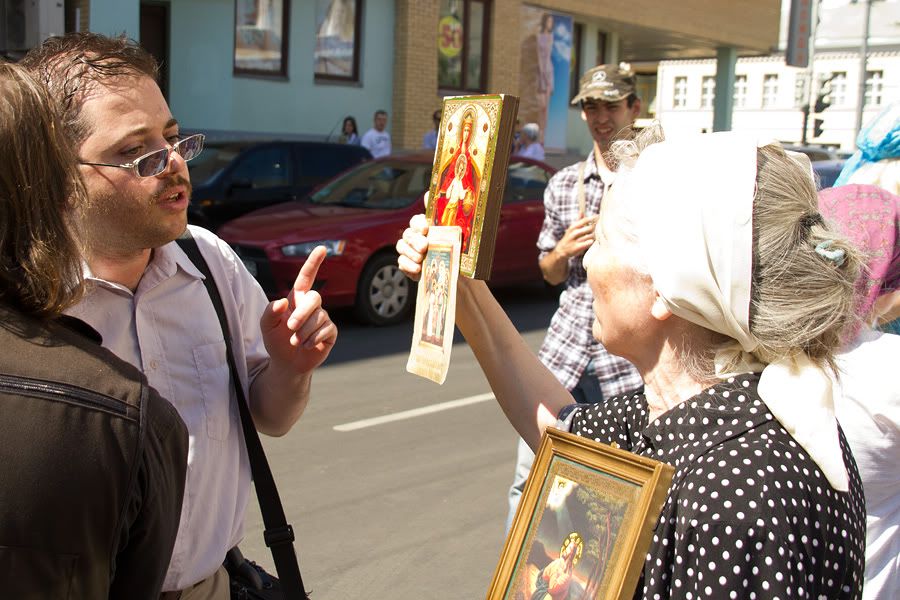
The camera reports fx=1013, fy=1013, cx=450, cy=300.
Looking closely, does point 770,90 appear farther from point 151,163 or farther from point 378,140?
point 151,163

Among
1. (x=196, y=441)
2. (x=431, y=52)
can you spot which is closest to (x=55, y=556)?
(x=196, y=441)

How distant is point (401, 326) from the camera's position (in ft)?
32.9

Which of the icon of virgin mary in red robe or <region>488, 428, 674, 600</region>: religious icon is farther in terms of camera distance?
the icon of virgin mary in red robe

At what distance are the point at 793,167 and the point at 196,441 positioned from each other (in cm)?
134

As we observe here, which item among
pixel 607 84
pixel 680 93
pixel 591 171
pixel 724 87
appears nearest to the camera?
pixel 591 171

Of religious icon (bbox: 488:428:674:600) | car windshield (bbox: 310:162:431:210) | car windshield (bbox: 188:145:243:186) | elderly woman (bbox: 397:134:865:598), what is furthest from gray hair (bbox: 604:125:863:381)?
car windshield (bbox: 188:145:243:186)

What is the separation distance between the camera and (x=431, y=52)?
19.7 meters

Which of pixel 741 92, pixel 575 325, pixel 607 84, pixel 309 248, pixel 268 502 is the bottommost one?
pixel 309 248

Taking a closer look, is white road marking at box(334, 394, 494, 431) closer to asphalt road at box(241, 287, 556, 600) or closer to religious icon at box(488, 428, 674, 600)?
asphalt road at box(241, 287, 556, 600)

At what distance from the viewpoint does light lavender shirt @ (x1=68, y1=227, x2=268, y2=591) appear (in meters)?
2.15

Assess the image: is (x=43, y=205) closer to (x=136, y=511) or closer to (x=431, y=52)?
(x=136, y=511)

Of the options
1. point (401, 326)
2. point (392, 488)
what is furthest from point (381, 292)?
point (392, 488)

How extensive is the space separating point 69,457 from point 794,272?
112 centimetres

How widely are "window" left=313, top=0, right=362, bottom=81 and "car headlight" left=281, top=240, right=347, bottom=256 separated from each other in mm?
9824
